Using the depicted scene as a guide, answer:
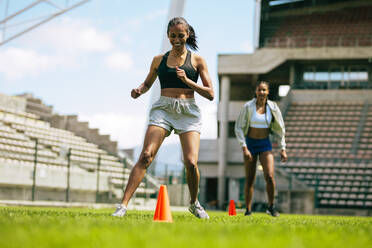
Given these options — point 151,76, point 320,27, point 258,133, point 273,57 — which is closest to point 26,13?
point 258,133

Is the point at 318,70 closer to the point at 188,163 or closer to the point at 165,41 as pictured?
the point at 165,41

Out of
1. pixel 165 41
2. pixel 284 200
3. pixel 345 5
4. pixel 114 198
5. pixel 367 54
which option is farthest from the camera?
pixel 345 5

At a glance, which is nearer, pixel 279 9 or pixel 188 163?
pixel 188 163

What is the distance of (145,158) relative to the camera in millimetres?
4660

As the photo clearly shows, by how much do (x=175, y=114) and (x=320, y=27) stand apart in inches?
1202

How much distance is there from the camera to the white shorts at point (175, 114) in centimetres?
482

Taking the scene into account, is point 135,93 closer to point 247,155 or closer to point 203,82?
point 203,82

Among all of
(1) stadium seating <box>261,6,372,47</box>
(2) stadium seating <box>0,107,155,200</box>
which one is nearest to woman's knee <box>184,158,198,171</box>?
(2) stadium seating <box>0,107,155,200</box>

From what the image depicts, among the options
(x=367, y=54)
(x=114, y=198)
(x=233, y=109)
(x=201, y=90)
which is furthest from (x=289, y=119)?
(x=201, y=90)

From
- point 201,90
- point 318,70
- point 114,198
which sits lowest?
point 114,198

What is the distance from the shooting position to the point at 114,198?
53.5ft

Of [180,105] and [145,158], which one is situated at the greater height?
[180,105]

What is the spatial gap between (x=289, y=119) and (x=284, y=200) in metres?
9.92

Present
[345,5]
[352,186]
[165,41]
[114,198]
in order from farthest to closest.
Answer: [345,5] → [165,41] → [352,186] → [114,198]
